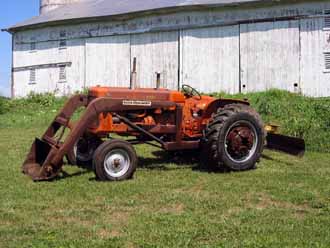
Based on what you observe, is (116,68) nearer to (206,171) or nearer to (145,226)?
(206,171)

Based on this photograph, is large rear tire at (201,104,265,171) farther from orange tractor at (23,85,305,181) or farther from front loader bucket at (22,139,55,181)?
front loader bucket at (22,139,55,181)

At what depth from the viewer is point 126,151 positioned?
7.12 m

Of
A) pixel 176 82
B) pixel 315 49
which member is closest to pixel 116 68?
pixel 176 82

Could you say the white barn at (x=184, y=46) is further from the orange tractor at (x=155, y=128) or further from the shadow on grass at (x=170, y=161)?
the orange tractor at (x=155, y=128)

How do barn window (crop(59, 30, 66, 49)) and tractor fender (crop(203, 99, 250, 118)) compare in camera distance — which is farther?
barn window (crop(59, 30, 66, 49))

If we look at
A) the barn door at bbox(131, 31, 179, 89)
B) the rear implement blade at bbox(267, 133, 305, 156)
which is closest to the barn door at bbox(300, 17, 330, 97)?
the barn door at bbox(131, 31, 179, 89)

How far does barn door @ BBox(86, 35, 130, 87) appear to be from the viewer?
23984 mm

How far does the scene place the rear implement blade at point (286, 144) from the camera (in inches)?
338

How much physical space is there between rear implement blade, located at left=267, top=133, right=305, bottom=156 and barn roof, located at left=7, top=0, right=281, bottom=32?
1252 centimetres

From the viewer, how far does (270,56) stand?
67.5 feet

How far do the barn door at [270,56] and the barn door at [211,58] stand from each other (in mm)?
392

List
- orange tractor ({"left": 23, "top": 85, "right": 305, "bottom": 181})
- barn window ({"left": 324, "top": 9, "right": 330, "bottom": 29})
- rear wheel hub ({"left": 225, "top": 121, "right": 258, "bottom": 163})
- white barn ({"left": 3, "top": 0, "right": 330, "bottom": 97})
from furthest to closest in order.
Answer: white barn ({"left": 3, "top": 0, "right": 330, "bottom": 97})
barn window ({"left": 324, "top": 9, "right": 330, "bottom": 29})
rear wheel hub ({"left": 225, "top": 121, "right": 258, "bottom": 163})
orange tractor ({"left": 23, "top": 85, "right": 305, "bottom": 181})

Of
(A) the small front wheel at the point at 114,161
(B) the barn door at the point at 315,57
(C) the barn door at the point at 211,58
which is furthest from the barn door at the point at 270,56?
(A) the small front wheel at the point at 114,161

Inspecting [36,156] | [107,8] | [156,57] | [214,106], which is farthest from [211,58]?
[36,156]
